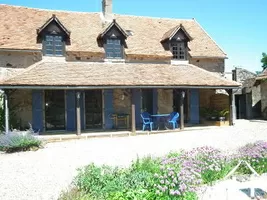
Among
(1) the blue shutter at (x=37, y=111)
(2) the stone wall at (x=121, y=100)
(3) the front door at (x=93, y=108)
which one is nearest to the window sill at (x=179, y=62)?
(2) the stone wall at (x=121, y=100)

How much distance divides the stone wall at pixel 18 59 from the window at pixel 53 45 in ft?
1.75

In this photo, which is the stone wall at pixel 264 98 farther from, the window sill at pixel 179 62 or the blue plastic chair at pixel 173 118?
the blue plastic chair at pixel 173 118

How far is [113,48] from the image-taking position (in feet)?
63.8

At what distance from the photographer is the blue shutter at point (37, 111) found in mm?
16750

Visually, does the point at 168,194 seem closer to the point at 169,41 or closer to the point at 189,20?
the point at 169,41

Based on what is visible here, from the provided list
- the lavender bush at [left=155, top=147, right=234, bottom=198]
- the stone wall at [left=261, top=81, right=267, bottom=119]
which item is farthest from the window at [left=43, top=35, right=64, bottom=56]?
the stone wall at [left=261, top=81, right=267, bottom=119]

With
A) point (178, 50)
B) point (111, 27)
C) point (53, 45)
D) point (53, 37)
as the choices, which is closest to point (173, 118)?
point (178, 50)

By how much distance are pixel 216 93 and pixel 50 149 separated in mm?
12690

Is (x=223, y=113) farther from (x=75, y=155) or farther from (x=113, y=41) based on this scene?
(x=75, y=155)

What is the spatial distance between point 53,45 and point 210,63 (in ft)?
34.7

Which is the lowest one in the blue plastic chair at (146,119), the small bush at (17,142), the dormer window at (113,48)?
the small bush at (17,142)

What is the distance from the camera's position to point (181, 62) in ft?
68.9

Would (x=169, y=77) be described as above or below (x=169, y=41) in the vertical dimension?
below

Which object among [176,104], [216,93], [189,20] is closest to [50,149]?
[176,104]
